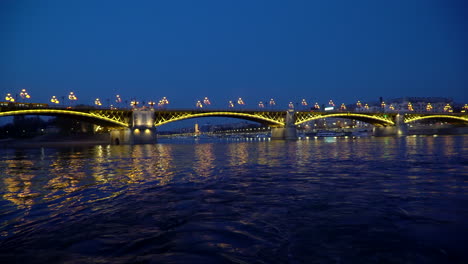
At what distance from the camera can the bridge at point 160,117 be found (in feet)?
221

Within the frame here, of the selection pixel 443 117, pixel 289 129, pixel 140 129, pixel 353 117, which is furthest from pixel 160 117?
pixel 443 117

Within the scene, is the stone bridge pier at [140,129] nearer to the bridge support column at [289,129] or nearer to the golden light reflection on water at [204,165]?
the bridge support column at [289,129]

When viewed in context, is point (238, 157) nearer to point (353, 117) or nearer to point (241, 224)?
point (241, 224)

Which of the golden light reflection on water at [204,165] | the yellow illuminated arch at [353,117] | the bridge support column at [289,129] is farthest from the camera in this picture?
the yellow illuminated arch at [353,117]

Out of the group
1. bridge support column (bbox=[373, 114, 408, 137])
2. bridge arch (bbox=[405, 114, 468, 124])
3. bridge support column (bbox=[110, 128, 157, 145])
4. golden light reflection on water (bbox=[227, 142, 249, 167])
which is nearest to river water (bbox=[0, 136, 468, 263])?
golden light reflection on water (bbox=[227, 142, 249, 167])

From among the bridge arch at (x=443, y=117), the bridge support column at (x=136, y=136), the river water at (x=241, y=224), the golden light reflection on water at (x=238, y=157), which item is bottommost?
the golden light reflection on water at (x=238, y=157)

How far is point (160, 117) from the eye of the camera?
85.1m

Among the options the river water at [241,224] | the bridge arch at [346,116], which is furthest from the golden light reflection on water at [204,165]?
the bridge arch at [346,116]

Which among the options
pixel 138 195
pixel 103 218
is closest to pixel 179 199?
pixel 138 195

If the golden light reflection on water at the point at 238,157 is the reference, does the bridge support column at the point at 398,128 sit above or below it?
above

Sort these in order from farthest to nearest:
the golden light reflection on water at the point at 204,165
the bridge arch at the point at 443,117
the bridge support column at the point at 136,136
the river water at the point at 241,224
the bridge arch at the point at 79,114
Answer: the bridge arch at the point at 443,117 → the bridge support column at the point at 136,136 → the bridge arch at the point at 79,114 → the golden light reflection on water at the point at 204,165 → the river water at the point at 241,224

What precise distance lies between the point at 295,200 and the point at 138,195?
4701 millimetres

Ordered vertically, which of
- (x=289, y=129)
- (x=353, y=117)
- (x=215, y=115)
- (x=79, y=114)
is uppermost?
(x=215, y=115)

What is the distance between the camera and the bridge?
67.4 m
